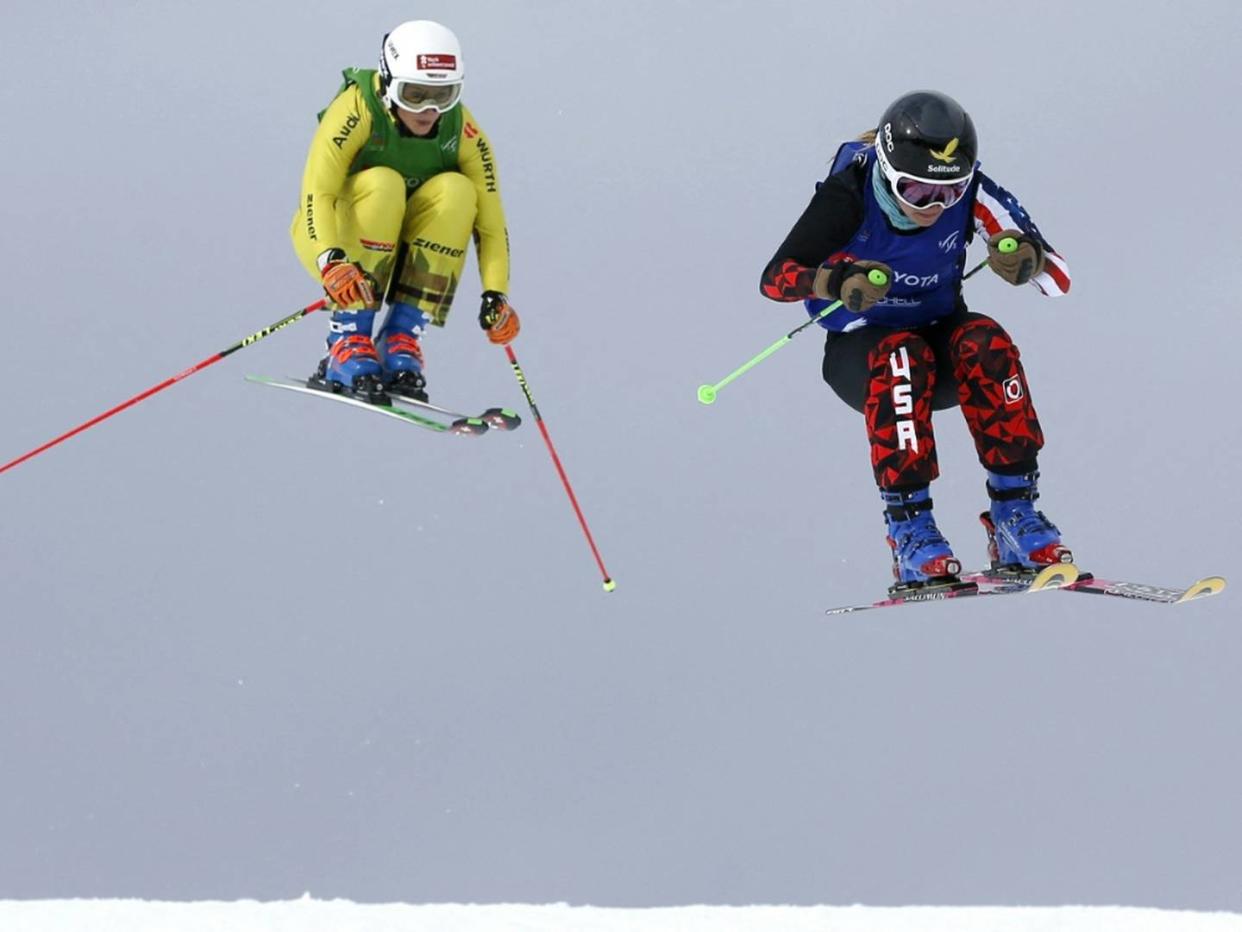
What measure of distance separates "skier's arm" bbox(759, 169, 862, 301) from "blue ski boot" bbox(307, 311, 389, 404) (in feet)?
4.46

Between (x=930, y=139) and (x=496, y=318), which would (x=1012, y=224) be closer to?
(x=930, y=139)

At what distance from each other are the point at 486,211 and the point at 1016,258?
1.75m

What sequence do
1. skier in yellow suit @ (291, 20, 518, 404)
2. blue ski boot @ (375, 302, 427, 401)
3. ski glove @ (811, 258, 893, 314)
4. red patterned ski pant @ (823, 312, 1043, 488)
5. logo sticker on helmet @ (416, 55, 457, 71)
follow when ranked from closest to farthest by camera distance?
ski glove @ (811, 258, 893, 314), red patterned ski pant @ (823, 312, 1043, 488), logo sticker on helmet @ (416, 55, 457, 71), skier in yellow suit @ (291, 20, 518, 404), blue ski boot @ (375, 302, 427, 401)

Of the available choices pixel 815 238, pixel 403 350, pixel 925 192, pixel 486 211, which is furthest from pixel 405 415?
pixel 925 192

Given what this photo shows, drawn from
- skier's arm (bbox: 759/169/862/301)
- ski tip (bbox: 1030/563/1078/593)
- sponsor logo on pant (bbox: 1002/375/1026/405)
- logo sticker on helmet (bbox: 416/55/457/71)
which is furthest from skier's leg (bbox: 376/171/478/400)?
ski tip (bbox: 1030/563/1078/593)

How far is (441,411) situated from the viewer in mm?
6406

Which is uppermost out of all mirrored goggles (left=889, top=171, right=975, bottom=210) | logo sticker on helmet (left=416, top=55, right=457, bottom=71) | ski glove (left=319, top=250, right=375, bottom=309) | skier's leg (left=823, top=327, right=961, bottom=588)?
logo sticker on helmet (left=416, top=55, right=457, bottom=71)

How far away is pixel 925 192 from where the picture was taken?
19.2 ft

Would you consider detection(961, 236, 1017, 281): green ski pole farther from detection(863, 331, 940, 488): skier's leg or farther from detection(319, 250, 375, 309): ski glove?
detection(319, 250, 375, 309): ski glove

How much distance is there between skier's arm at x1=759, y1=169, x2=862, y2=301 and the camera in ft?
19.0

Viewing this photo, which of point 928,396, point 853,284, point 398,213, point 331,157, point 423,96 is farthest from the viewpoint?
point 398,213

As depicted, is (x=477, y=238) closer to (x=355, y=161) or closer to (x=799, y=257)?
(x=355, y=161)

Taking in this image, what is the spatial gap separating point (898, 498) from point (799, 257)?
0.77 meters

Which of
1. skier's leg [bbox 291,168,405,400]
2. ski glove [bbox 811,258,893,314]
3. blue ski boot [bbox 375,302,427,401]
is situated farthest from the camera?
blue ski boot [bbox 375,302,427,401]
